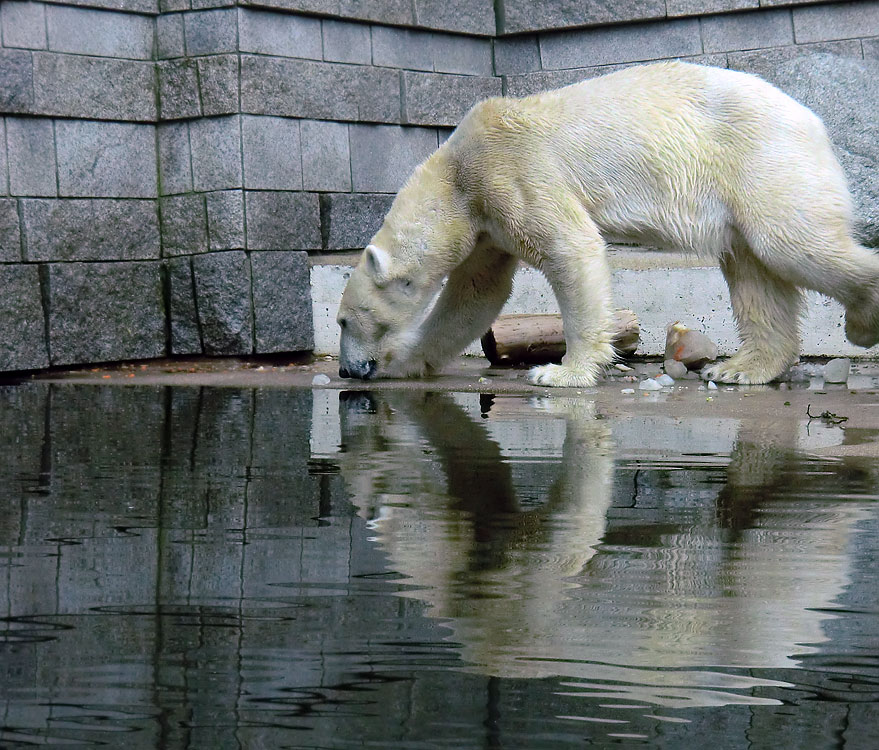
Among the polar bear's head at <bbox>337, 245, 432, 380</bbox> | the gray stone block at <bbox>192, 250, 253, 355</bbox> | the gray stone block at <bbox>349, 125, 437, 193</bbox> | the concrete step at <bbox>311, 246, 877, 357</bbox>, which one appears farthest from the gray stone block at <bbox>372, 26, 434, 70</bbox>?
the polar bear's head at <bbox>337, 245, 432, 380</bbox>

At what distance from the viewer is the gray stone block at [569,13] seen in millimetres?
8508

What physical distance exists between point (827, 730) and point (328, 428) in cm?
333

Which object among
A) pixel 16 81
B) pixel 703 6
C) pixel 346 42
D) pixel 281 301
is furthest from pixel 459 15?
pixel 16 81

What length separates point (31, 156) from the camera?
24.5 feet

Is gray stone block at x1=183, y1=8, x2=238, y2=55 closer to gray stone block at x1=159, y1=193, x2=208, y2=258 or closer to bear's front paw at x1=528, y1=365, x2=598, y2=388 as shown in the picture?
gray stone block at x1=159, y1=193, x2=208, y2=258

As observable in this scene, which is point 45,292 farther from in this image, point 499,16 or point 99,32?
point 499,16

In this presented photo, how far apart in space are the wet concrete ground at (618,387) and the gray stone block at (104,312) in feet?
0.36

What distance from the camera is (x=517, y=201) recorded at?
6160 millimetres

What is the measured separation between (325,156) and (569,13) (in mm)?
1856

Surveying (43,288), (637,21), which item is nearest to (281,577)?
(43,288)

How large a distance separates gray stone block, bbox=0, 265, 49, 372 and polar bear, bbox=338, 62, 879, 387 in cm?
201

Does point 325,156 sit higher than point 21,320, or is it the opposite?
point 325,156

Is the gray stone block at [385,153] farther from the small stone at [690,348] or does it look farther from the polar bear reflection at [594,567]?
the polar bear reflection at [594,567]

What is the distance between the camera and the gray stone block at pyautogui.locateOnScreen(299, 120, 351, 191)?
820 cm
